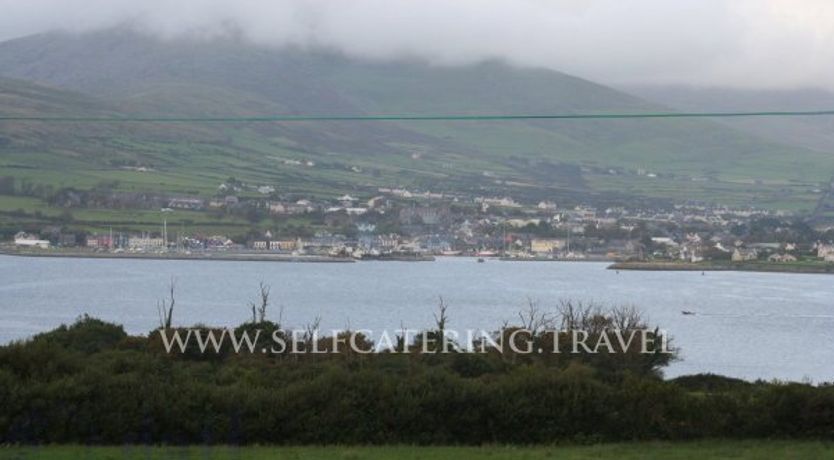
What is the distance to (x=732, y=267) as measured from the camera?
116375mm

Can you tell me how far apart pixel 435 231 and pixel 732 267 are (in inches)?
1417

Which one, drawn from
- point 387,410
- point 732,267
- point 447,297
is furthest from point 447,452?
point 732,267

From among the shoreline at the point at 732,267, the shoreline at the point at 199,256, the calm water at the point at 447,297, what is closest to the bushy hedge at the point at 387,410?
the calm water at the point at 447,297

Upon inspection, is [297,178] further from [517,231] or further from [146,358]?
[146,358]

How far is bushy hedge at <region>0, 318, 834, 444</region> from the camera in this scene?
13406 millimetres

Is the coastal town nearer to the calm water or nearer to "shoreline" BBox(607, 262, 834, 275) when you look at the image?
"shoreline" BBox(607, 262, 834, 275)

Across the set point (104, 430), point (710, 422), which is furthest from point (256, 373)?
point (710, 422)

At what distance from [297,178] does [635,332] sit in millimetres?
122899

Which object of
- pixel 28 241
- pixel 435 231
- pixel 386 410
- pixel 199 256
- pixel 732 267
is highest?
pixel 386 410

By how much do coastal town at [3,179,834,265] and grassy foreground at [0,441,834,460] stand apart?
95.7 metres

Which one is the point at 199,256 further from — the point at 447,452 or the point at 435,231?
A: the point at 447,452

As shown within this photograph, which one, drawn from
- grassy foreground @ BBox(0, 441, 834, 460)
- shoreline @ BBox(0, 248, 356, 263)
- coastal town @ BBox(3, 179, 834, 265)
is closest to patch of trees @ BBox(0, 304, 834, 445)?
grassy foreground @ BBox(0, 441, 834, 460)

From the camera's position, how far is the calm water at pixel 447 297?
5312cm

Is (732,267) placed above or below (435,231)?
below
